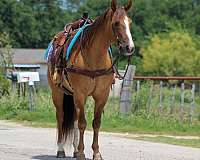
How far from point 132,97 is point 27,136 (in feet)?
19.2

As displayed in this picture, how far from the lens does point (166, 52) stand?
7400 centimetres

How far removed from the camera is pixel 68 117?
36.7 ft

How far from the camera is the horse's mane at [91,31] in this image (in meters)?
9.74

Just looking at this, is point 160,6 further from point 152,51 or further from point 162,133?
point 162,133

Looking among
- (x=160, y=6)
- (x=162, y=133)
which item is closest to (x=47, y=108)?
(x=162, y=133)

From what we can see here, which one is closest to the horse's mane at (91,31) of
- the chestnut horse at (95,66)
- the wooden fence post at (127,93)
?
the chestnut horse at (95,66)

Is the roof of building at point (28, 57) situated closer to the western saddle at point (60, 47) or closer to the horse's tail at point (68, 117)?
the western saddle at point (60, 47)

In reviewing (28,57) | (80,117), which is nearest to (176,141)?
(80,117)

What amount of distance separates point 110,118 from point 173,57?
55.2 meters

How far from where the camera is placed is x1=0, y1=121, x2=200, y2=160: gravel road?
11.0 m

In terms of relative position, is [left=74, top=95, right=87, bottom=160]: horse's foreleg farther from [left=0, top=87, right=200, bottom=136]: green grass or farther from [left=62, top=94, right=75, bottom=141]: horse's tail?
[left=0, top=87, right=200, bottom=136]: green grass

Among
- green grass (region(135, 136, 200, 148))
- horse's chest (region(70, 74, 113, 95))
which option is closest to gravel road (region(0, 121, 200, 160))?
green grass (region(135, 136, 200, 148))

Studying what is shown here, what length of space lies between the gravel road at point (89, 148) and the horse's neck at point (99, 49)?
1888 millimetres

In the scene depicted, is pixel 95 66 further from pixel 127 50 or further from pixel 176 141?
pixel 176 141
